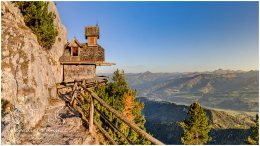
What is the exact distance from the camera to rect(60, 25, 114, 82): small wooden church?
2861 centimetres

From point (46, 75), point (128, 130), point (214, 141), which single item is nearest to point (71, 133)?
point (46, 75)

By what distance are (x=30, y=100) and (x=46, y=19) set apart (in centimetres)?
1167

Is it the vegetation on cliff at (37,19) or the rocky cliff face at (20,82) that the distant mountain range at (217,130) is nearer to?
the vegetation on cliff at (37,19)

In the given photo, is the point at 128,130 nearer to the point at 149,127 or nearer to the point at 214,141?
the point at 214,141

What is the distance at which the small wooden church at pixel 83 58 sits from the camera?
2861 centimetres

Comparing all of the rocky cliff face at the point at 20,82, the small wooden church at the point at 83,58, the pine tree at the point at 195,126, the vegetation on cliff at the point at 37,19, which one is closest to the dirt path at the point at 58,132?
the rocky cliff face at the point at 20,82

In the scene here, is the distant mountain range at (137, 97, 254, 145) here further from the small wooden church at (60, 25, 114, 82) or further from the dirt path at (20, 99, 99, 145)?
the dirt path at (20, 99, 99, 145)

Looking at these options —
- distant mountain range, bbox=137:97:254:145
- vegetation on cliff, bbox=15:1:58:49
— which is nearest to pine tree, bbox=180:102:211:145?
vegetation on cliff, bbox=15:1:58:49

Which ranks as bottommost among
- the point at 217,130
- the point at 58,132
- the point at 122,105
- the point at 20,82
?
the point at 217,130

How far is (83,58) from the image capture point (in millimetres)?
30328

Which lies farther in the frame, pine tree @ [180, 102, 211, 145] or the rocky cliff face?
pine tree @ [180, 102, 211, 145]

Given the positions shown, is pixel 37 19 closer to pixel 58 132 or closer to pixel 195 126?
pixel 58 132

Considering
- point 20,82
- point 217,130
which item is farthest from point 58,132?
point 217,130

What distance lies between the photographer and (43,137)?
906 centimetres
